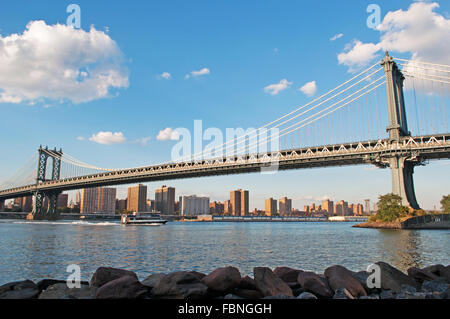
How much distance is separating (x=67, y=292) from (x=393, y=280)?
7130 millimetres

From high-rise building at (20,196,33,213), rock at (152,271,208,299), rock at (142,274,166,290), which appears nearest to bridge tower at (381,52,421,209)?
rock at (142,274,166,290)

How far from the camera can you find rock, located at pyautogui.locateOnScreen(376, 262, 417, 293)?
760 cm

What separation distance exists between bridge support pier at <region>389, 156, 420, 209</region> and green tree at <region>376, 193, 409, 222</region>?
121 cm

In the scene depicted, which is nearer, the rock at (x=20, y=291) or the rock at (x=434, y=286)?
the rock at (x=20, y=291)

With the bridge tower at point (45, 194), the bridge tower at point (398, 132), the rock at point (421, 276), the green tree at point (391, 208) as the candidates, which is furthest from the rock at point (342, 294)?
the bridge tower at point (45, 194)

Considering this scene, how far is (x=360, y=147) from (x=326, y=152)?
519 centimetres

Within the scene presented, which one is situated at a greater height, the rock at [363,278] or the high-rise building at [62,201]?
the high-rise building at [62,201]

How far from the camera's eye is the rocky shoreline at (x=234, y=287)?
6770mm

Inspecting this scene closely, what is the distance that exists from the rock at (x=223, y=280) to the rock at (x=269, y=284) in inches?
19.2

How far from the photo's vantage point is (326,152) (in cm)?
5328

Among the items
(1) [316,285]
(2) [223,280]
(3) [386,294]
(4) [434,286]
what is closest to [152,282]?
(2) [223,280]

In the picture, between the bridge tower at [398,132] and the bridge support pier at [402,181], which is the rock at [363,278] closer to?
the bridge tower at [398,132]
